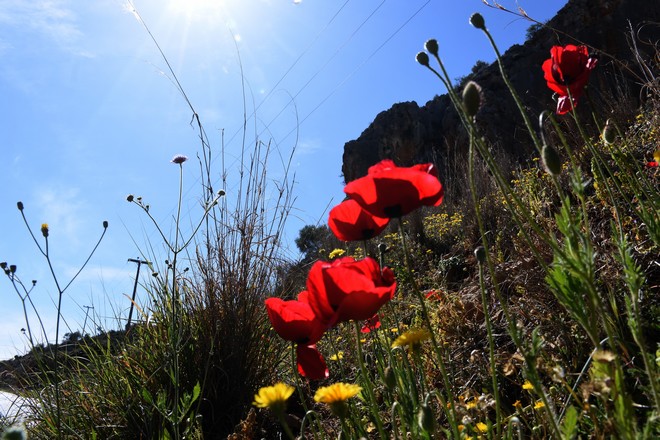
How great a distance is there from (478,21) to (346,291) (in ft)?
1.90

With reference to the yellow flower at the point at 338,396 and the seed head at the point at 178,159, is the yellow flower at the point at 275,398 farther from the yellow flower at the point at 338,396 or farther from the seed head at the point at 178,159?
the seed head at the point at 178,159

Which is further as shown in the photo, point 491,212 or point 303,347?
point 491,212

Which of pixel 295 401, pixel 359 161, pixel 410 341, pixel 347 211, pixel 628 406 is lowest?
pixel 295 401

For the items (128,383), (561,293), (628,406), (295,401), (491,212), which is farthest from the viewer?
(491,212)

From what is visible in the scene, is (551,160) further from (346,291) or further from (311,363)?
(311,363)

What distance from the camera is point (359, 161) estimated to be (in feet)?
66.1

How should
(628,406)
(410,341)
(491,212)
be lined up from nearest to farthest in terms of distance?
1. (628,406)
2. (410,341)
3. (491,212)

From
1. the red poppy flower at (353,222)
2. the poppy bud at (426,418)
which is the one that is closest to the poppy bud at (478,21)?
the red poppy flower at (353,222)

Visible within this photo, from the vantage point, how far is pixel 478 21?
3.10 ft

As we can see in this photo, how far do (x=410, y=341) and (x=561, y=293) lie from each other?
28 cm

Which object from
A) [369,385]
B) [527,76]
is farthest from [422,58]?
[527,76]

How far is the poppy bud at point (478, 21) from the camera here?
0.94 m

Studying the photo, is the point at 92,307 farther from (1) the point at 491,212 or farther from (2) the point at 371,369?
(1) the point at 491,212

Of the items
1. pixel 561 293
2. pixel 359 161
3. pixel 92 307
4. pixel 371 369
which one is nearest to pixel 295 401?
pixel 371 369
